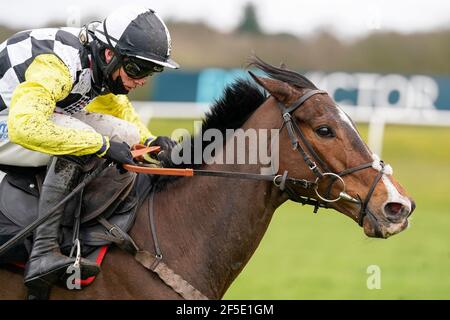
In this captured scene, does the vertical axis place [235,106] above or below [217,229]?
above

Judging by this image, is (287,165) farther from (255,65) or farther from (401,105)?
(401,105)

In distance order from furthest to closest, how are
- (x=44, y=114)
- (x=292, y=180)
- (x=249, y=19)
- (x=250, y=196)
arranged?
(x=249, y=19) → (x=250, y=196) → (x=292, y=180) → (x=44, y=114)

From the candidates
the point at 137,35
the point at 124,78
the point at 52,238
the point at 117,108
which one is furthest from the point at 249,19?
the point at 52,238

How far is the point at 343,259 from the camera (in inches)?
446

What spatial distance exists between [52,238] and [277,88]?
157 cm

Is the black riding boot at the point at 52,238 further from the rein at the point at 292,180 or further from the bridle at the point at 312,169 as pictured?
the bridle at the point at 312,169

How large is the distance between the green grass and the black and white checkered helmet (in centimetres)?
301

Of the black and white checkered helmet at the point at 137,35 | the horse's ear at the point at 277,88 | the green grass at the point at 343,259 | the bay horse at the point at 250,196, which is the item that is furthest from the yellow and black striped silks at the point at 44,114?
the green grass at the point at 343,259

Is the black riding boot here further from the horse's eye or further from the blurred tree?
the blurred tree

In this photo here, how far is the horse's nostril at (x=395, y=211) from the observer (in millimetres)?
4367

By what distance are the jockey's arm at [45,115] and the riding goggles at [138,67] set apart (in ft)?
1.17

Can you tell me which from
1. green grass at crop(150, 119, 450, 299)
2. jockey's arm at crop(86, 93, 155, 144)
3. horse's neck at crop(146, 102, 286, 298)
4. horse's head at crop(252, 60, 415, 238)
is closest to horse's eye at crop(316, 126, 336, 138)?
horse's head at crop(252, 60, 415, 238)

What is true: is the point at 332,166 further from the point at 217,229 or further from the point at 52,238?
the point at 52,238
